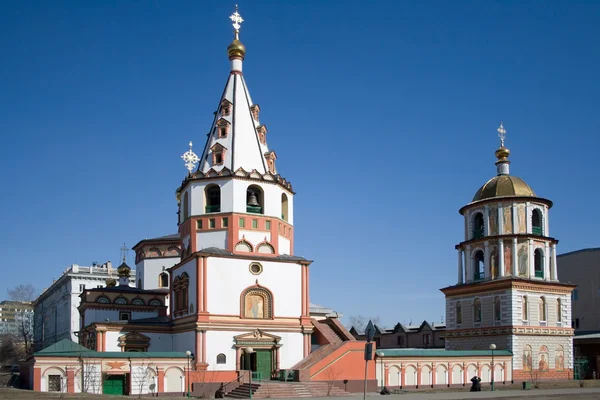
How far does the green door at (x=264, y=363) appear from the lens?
36.0m

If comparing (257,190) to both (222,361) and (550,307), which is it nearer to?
(222,361)

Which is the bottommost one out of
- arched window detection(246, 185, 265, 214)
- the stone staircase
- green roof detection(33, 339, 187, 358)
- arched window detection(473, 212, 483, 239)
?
the stone staircase

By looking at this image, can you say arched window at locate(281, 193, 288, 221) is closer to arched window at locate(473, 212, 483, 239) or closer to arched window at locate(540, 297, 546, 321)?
arched window at locate(473, 212, 483, 239)

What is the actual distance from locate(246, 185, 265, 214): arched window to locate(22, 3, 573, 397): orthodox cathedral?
68 mm

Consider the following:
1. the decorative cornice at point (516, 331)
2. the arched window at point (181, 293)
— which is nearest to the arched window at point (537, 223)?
the decorative cornice at point (516, 331)

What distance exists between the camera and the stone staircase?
3149 centimetres

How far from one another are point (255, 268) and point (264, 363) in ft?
15.9

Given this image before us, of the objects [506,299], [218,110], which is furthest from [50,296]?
[506,299]

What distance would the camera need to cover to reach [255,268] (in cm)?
3719

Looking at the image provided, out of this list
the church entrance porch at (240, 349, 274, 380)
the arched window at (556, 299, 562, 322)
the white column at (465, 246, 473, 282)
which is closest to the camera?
the church entrance porch at (240, 349, 274, 380)

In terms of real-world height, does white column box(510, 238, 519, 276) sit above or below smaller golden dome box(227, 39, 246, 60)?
below

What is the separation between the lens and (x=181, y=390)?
33375 millimetres

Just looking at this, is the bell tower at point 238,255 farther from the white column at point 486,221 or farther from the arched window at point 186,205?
the white column at point 486,221

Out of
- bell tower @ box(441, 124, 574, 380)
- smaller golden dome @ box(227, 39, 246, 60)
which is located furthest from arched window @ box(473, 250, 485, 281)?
smaller golden dome @ box(227, 39, 246, 60)
